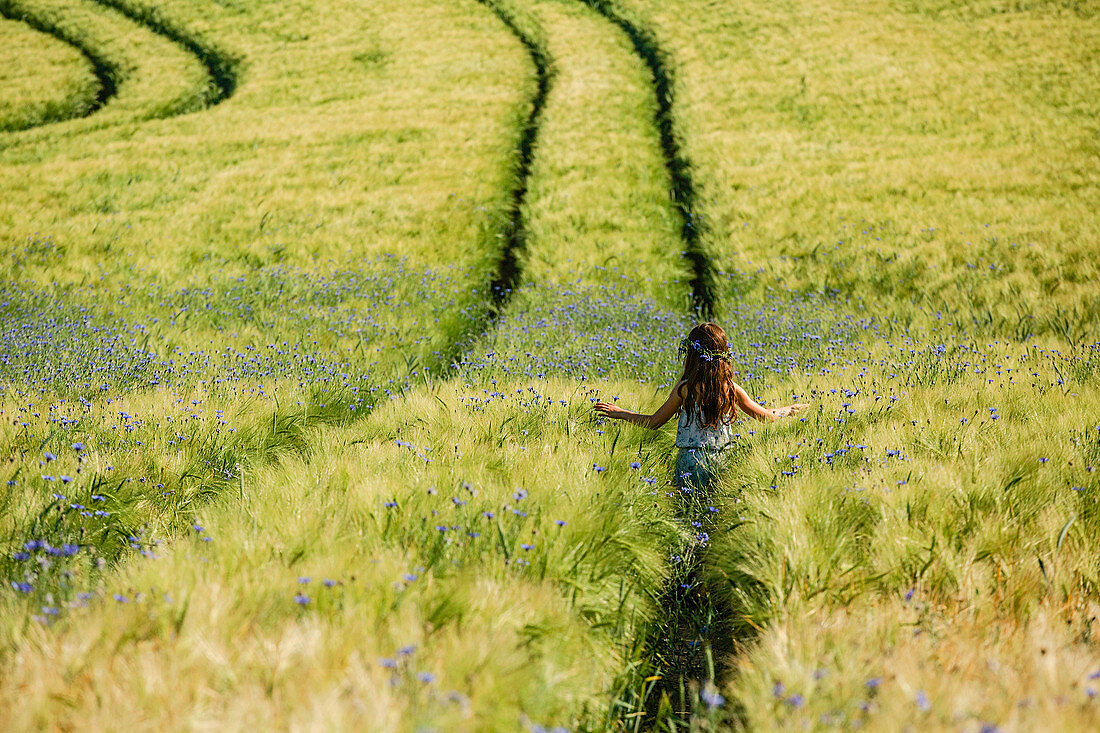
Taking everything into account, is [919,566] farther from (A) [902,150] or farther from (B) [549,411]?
(A) [902,150]

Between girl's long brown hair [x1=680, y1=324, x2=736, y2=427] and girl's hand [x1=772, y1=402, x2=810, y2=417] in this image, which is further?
girl's hand [x1=772, y1=402, x2=810, y2=417]

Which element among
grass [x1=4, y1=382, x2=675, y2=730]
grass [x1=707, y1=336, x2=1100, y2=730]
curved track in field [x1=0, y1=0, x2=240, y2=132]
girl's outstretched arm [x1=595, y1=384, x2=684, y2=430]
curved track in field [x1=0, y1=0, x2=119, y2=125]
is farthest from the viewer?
curved track in field [x1=0, y1=0, x2=240, y2=132]

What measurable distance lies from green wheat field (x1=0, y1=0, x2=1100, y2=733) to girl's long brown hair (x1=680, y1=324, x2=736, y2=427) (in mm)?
356

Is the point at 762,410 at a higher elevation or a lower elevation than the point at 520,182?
higher

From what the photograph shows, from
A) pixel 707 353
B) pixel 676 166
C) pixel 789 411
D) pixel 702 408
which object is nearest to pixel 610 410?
pixel 702 408

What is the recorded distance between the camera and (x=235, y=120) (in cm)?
1789

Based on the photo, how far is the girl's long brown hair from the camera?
4520 mm

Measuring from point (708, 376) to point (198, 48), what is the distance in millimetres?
28181

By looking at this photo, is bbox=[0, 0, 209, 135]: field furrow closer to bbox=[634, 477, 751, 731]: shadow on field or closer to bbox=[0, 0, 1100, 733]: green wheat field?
bbox=[0, 0, 1100, 733]: green wheat field

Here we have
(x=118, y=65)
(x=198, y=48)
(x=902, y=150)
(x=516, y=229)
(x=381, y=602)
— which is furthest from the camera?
(x=198, y=48)

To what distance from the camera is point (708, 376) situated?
4.56m

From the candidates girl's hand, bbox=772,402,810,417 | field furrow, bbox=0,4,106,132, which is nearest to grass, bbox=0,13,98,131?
field furrow, bbox=0,4,106,132

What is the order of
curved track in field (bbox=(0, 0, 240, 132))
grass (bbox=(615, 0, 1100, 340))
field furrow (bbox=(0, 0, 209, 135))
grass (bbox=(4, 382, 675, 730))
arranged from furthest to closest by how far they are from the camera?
curved track in field (bbox=(0, 0, 240, 132)), field furrow (bbox=(0, 0, 209, 135)), grass (bbox=(615, 0, 1100, 340)), grass (bbox=(4, 382, 675, 730))

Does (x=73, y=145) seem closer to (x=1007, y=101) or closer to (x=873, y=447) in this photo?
(x=873, y=447)
